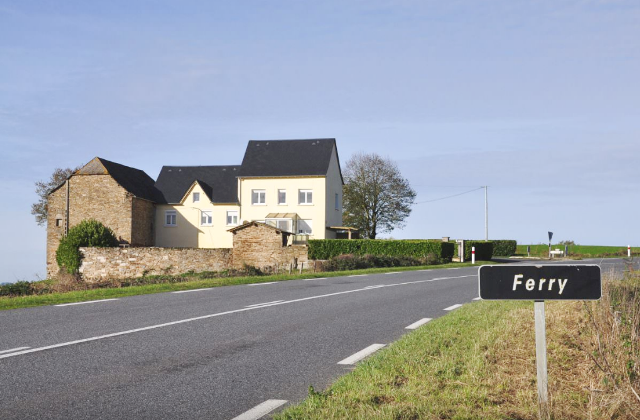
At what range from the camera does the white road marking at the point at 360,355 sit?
290 inches

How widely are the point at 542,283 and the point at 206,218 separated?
54437 millimetres

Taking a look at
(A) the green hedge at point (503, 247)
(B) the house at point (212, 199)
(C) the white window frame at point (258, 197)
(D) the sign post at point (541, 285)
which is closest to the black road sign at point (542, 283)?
(D) the sign post at point (541, 285)

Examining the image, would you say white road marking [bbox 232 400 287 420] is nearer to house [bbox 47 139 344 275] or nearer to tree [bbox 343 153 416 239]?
house [bbox 47 139 344 275]

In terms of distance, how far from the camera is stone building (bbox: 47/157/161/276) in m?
53.6

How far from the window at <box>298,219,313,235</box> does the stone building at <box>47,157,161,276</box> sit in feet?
45.7

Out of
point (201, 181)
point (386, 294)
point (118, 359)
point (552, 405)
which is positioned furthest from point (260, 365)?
point (201, 181)

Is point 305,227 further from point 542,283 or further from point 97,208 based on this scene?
point 542,283

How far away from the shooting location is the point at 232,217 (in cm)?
5772

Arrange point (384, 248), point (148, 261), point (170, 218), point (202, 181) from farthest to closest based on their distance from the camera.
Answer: point (202, 181)
point (170, 218)
point (148, 261)
point (384, 248)

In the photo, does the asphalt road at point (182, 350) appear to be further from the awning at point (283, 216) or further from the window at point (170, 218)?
the window at point (170, 218)

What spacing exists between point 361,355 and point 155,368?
244 cm

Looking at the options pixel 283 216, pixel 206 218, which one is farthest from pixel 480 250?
pixel 206 218

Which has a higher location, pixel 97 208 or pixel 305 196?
pixel 305 196

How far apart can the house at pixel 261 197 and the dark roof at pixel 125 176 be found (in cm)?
120
